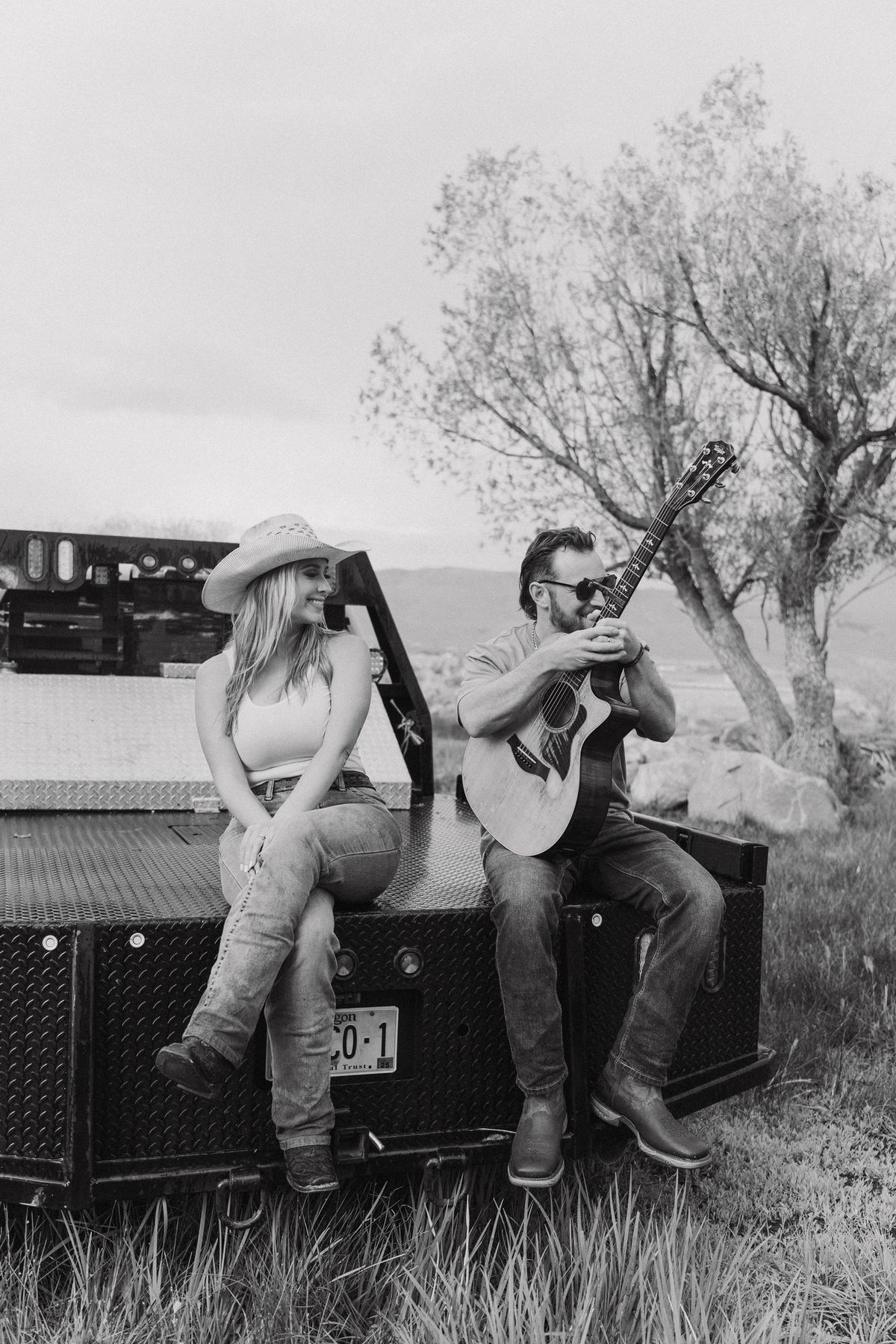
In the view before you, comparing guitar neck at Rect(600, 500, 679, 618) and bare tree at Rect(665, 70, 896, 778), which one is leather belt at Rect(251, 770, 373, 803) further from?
bare tree at Rect(665, 70, 896, 778)

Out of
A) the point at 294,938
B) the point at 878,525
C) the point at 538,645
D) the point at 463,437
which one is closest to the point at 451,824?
the point at 538,645

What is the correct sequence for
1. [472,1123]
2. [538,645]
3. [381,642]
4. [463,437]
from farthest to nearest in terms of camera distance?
[463,437] → [381,642] → [538,645] → [472,1123]

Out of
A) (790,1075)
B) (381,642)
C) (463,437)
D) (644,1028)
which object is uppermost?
(463,437)

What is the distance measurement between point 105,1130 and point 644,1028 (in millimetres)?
1181

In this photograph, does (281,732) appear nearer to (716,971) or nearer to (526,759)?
(526,759)

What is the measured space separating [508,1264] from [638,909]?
2.77 feet

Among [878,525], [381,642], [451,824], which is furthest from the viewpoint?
[878,525]

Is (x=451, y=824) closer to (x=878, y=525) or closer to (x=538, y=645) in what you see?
(x=538, y=645)

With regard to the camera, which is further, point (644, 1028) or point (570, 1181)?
point (570, 1181)

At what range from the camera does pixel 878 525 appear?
38.6ft

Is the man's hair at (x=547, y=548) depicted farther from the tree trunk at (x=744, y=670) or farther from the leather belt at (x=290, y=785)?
the tree trunk at (x=744, y=670)

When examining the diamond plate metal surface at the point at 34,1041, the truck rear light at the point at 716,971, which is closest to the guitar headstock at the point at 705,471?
the truck rear light at the point at 716,971

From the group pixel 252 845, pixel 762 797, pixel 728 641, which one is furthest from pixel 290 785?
pixel 728 641

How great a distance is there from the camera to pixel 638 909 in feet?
10.1
